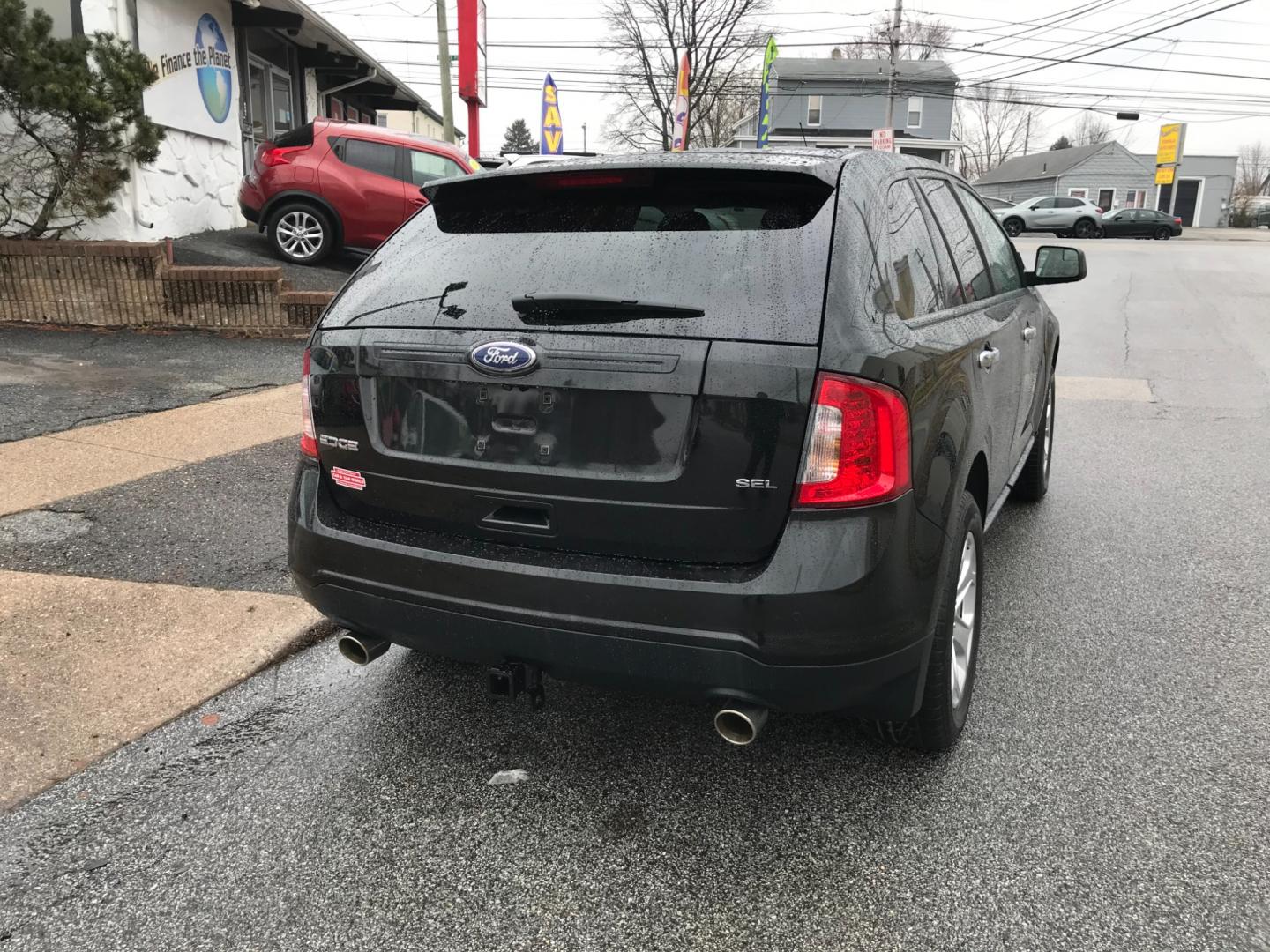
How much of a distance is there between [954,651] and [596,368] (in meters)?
1.43

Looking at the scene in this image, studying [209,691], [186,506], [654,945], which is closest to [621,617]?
[654,945]

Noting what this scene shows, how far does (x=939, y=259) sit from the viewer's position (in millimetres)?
3137

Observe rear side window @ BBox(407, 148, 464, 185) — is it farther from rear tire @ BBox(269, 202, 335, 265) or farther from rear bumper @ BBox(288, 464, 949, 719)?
rear bumper @ BBox(288, 464, 949, 719)

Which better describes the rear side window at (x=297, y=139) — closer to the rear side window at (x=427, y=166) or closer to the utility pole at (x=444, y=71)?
the rear side window at (x=427, y=166)

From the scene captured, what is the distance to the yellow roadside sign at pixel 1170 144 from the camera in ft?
178

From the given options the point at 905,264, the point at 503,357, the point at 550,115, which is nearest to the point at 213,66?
the point at 550,115

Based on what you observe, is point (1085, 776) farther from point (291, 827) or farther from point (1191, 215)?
point (1191, 215)

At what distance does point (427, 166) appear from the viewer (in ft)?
41.1

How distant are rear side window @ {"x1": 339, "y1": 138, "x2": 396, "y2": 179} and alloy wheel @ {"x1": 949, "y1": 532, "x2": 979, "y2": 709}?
1081cm

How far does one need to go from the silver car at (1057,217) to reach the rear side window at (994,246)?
36879 millimetres

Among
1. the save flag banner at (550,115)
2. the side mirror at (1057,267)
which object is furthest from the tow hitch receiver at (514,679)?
the save flag banner at (550,115)

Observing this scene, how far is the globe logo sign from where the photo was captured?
12961 mm

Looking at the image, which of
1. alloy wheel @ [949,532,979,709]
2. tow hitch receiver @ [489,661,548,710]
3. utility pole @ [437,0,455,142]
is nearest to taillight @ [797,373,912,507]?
alloy wheel @ [949,532,979,709]

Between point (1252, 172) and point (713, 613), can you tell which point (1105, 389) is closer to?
point (713, 613)
